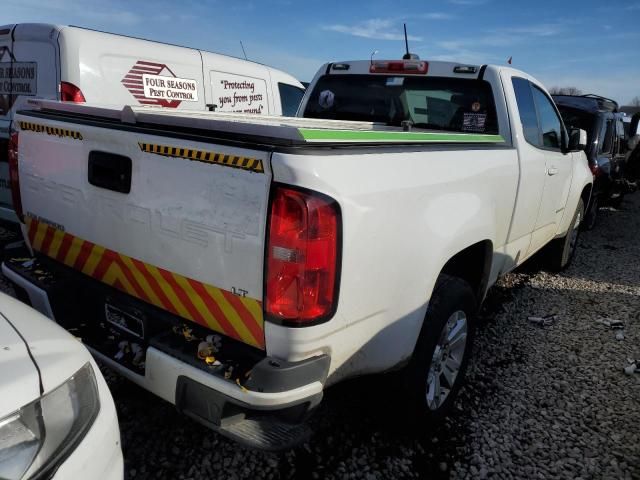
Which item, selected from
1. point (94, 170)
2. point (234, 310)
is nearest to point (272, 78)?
point (94, 170)

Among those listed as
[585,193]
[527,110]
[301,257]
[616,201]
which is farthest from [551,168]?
[616,201]

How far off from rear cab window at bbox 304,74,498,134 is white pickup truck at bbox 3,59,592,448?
1.87 ft

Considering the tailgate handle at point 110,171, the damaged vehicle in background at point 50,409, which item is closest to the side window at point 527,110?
the tailgate handle at point 110,171

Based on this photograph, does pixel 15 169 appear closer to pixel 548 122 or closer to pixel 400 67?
pixel 400 67

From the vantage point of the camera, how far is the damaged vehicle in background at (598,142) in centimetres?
718

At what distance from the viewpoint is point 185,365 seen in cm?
169

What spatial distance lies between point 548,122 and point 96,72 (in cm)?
420

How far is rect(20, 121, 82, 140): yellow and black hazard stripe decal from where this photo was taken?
211 cm

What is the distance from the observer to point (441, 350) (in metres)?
2.48

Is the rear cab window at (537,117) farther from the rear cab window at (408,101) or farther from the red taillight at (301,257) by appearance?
the red taillight at (301,257)

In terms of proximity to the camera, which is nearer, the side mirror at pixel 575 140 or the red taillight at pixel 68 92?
the side mirror at pixel 575 140

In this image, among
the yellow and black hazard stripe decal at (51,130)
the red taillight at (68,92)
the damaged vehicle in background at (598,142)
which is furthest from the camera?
the damaged vehicle in background at (598,142)

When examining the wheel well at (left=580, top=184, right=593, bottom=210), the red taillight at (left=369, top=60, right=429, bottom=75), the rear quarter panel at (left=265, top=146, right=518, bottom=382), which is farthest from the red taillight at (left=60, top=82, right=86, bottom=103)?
the wheel well at (left=580, top=184, right=593, bottom=210)

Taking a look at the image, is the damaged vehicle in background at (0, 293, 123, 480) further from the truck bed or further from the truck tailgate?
the truck bed
